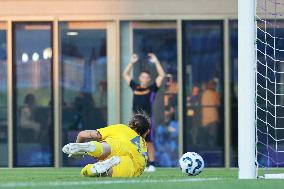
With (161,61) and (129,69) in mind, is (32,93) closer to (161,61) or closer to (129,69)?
(129,69)

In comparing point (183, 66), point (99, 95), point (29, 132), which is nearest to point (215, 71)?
point (183, 66)

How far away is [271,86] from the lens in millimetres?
17438

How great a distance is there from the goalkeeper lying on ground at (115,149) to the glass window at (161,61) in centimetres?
637

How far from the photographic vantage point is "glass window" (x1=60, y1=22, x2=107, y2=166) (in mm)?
17750

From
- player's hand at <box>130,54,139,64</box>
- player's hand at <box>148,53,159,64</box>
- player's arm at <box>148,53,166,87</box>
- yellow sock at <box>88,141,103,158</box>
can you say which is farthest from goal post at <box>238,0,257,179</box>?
player's hand at <box>130,54,139,64</box>

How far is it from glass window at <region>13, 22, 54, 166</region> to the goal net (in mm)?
3719

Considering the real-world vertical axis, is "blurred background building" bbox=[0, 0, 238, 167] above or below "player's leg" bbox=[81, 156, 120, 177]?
above

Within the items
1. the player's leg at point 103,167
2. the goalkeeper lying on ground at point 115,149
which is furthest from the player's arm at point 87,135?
the player's leg at point 103,167

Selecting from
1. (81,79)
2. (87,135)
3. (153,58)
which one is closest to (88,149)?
(87,135)

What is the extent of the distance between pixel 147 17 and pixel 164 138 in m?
2.15

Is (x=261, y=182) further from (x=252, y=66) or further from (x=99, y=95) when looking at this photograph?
(x=99, y=95)

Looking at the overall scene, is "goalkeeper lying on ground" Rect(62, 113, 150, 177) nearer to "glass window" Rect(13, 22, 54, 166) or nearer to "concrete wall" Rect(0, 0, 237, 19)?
"concrete wall" Rect(0, 0, 237, 19)

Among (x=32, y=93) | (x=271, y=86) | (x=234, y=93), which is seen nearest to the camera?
(x=271, y=86)

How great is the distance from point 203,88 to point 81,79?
2.15m
